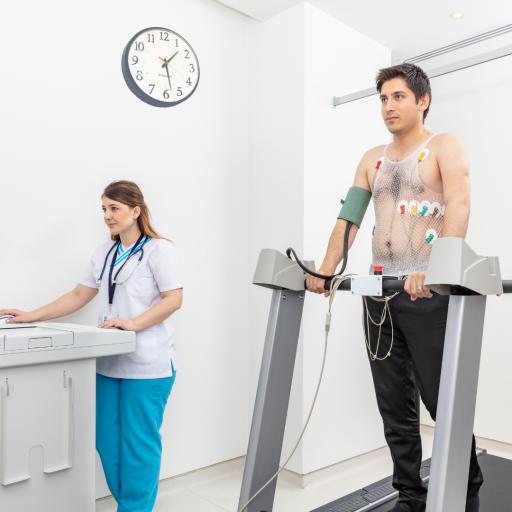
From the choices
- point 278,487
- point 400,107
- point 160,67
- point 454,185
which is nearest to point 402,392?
point 454,185

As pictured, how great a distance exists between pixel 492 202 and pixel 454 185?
6.25ft

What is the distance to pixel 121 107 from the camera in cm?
243

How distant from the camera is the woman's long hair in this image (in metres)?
2.05

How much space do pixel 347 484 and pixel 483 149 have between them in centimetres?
220

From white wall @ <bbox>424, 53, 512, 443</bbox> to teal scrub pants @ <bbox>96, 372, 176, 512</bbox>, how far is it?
2.20 meters

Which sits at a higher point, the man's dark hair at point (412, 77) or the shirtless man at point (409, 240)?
the man's dark hair at point (412, 77)

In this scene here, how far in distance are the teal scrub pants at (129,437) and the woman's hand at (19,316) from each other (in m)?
0.35

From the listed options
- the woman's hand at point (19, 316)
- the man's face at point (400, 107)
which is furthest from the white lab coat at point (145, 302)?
the man's face at point (400, 107)

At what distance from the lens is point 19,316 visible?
197cm

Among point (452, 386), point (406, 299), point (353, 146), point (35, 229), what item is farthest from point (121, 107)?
point (452, 386)

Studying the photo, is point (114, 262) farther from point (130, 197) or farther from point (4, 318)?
point (4, 318)

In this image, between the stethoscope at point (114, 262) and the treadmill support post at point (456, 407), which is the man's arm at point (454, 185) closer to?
the treadmill support post at point (456, 407)

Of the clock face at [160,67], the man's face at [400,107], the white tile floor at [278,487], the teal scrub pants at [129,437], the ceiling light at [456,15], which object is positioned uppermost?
the ceiling light at [456,15]

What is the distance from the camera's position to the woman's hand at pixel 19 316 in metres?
1.95
